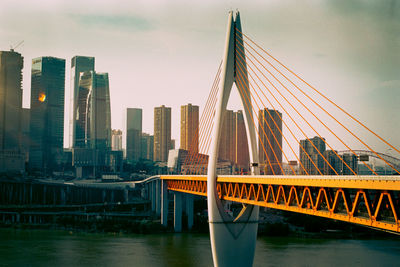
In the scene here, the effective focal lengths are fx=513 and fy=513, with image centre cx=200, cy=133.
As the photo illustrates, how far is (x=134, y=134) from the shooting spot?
196 meters

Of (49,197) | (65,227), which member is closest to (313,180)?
(65,227)

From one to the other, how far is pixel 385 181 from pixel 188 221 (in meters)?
42.6

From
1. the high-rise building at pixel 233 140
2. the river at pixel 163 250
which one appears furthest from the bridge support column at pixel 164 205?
the high-rise building at pixel 233 140

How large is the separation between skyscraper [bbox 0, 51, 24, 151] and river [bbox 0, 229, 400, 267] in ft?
344

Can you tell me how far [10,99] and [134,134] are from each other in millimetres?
56517

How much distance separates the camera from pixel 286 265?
33.1 metres

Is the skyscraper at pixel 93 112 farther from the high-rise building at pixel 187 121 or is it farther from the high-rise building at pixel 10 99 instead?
the high-rise building at pixel 187 121

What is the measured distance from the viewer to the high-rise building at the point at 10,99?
14650 cm

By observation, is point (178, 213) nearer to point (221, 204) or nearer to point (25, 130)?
point (221, 204)

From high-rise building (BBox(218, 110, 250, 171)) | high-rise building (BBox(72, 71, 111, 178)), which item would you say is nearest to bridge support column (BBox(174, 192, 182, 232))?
high-rise building (BBox(218, 110, 250, 171))

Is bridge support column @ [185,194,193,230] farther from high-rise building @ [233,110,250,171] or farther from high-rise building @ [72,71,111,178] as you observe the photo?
high-rise building @ [72,71,111,178]

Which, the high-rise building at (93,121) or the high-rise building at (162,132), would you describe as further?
the high-rise building at (162,132)

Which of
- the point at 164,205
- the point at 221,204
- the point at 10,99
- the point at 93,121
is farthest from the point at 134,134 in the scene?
the point at 221,204

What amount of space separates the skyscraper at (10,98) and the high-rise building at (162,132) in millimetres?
42687
